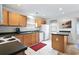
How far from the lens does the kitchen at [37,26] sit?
5.49ft

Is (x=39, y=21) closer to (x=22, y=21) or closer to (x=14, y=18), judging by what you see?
(x=22, y=21)

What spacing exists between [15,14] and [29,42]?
1.96 feet

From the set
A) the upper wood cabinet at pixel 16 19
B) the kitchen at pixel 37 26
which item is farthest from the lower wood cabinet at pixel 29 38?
the upper wood cabinet at pixel 16 19

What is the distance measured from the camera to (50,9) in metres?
1.72

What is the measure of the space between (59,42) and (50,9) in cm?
73

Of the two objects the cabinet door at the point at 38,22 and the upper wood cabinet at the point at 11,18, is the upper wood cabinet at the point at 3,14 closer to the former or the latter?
the upper wood cabinet at the point at 11,18

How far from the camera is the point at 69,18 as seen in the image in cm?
174

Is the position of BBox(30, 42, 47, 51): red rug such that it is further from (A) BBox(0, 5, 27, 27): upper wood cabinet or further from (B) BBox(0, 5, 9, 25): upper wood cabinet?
(B) BBox(0, 5, 9, 25): upper wood cabinet

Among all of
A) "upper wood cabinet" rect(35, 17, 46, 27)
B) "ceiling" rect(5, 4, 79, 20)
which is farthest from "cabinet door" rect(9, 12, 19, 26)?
"upper wood cabinet" rect(35, 17, 46, 27)

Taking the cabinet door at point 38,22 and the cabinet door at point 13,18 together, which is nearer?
the cabinet door at point 13,18

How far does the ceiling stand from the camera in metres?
1.66

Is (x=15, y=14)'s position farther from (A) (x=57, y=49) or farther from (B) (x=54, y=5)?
(A) (x=57, y=49)
